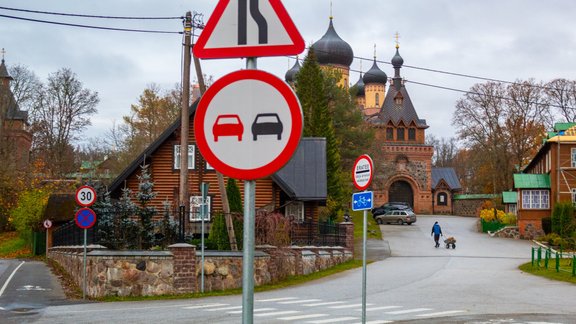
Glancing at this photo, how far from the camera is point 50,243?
155 feet

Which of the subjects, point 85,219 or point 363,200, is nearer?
point 363,200

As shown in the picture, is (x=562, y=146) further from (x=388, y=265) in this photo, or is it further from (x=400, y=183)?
(x=400, y=183)

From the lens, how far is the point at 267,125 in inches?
152

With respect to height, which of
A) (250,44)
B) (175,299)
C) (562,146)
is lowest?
(175,299)

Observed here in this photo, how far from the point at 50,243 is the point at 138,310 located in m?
32.4

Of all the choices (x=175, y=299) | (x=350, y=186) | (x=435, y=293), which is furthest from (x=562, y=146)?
(x=175, y=299)

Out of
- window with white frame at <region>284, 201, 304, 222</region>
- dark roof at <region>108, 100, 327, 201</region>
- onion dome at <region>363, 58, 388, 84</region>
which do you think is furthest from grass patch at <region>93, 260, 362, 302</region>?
onion dome at <region>363, 58, 388, 84</region>

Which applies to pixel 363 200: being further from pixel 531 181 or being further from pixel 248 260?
pixel 531 181

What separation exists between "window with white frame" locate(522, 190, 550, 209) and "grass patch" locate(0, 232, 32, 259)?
1314 inches

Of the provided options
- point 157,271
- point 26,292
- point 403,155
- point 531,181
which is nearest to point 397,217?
point 531,181

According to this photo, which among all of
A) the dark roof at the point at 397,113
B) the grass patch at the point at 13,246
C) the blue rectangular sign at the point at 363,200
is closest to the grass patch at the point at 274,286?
the blue rectangular sign at the point at 363,200

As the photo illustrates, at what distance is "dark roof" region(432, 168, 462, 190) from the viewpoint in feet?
283

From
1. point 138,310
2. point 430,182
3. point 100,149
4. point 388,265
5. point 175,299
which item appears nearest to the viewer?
point 138,310

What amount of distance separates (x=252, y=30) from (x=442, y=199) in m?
83.8
